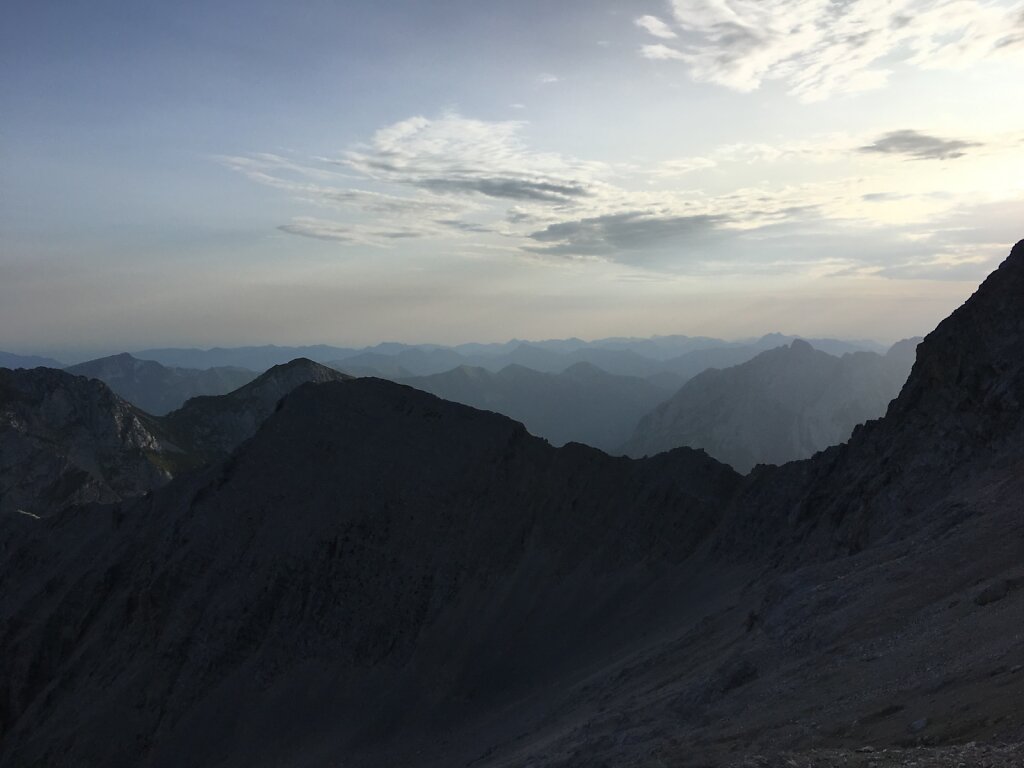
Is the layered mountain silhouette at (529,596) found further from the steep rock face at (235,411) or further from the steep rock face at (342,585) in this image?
the steep rock face at (235,411)

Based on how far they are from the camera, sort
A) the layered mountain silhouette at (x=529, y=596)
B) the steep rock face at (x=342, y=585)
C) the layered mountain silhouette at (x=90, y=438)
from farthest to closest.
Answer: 1. the layered mountain silhouette at (x=90, y=438)
2. the steep rock face at (x=342, y=585)
3. the layered mountain silhouette at (x=529, y=596)

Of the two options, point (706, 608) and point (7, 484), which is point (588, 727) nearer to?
point (706, 608)

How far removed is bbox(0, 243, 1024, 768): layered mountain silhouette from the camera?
69.1ft

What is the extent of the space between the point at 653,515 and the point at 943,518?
2758cm

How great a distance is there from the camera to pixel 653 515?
182 ft

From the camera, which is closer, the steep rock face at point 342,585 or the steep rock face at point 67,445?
the steep rock face at point 342,585

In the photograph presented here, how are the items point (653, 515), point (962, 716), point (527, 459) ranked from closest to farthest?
point (962, 716), point (653, 515), point (527, 459)

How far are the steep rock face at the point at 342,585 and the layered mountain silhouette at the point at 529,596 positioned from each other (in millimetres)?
208

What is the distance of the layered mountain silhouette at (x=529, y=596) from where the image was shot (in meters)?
21.1

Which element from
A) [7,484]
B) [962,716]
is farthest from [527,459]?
[7,484]

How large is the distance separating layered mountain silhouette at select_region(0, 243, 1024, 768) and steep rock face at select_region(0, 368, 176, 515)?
132 ft

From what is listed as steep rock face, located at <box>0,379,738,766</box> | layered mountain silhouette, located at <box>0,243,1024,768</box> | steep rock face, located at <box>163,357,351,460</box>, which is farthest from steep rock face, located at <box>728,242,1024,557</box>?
steep rock face, located at <box>163,357,351,460</box>

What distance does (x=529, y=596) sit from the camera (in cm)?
5309

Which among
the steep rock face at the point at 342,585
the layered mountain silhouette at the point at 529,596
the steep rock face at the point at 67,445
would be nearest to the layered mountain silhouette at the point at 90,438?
the steep rock face at the point at 67,445
